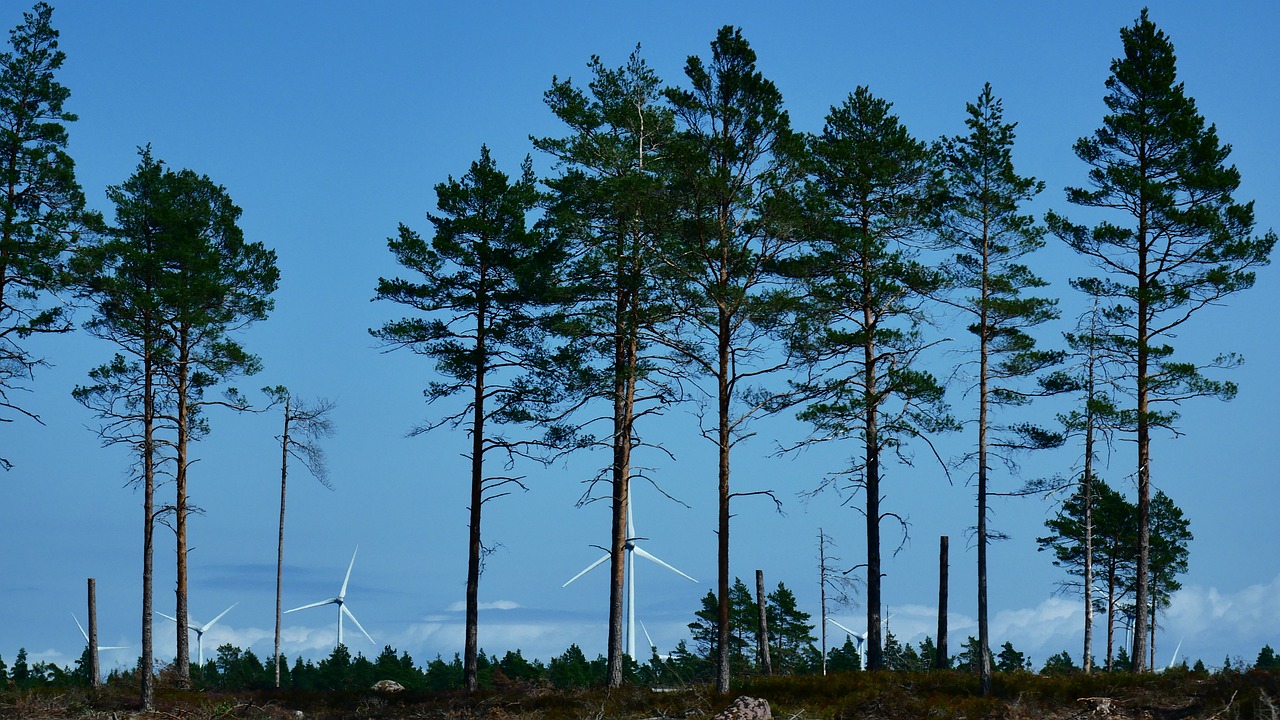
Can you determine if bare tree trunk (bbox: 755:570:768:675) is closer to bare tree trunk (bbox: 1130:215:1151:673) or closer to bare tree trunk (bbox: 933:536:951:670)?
bare tree trunk (bbox: 933:536:951:670)

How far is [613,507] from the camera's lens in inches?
1082

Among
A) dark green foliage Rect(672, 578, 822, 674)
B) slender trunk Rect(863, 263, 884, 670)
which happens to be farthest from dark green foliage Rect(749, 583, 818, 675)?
slender trunk Rect(863, 263, 884, 670)

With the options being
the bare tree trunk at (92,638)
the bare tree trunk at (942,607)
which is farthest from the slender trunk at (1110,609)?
the bare tree trunk at (92,638)

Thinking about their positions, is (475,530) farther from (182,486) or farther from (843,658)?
(843,658)

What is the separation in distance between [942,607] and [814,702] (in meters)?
9.80

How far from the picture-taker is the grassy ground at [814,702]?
72.2 ft

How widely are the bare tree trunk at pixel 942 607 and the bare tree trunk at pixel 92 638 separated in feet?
78.6

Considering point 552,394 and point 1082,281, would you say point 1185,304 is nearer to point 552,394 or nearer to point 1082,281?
point 1082,281

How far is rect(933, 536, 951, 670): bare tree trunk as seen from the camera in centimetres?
3158

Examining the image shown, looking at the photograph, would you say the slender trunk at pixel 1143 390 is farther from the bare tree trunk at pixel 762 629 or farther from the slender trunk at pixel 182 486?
the slender trunk at pixel 182 486

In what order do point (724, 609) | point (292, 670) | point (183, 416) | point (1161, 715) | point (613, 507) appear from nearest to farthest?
point (1161, 715) < point (724, 609) < point (613, 507) < point (183, 416) < point (292, 670)

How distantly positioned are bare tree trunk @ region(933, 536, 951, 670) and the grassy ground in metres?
4.92

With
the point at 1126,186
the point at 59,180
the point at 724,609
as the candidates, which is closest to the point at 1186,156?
the point at 1126,186

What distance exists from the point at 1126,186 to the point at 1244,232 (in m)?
3.06
